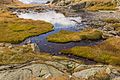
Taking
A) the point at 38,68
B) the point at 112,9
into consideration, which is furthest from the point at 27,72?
the point at 112,9

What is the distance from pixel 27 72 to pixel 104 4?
14536 cm

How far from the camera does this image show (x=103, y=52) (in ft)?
178

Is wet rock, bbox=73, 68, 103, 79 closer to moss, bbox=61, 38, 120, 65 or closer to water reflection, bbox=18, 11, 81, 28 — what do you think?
moss, bbox=61, 38, 120, 65

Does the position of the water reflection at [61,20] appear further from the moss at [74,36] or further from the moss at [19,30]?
the moss at [74,36]

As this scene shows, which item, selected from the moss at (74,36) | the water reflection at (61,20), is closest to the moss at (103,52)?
the moss at (74,36)

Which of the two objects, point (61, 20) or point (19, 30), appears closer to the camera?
point (19, 30)

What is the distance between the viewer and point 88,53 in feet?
178

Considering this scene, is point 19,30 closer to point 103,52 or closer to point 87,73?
point 103,52

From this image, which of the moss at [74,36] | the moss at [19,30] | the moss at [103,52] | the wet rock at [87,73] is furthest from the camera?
the moss at [19,30]

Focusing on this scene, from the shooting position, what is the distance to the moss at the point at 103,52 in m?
50.0

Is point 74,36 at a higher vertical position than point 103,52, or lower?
higher

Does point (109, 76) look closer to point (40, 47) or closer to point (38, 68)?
point (38, 68)

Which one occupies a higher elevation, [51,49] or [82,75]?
[82,75]

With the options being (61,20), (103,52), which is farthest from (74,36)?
(61,20)
